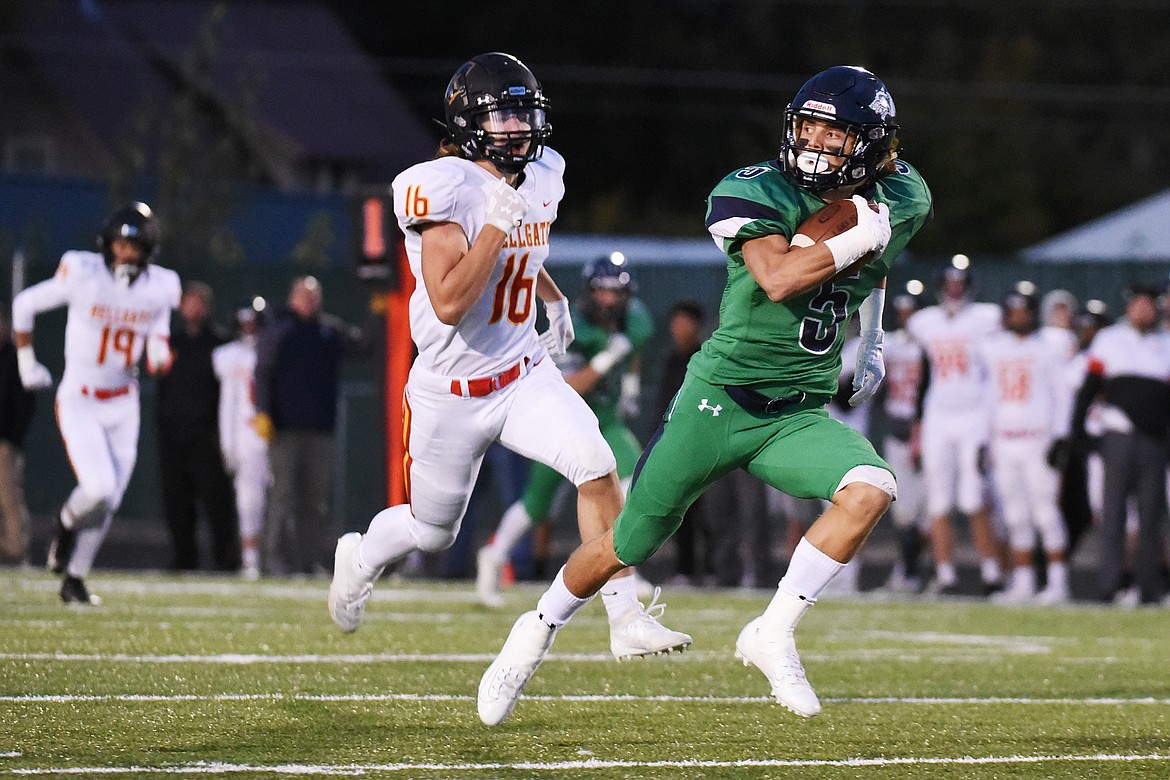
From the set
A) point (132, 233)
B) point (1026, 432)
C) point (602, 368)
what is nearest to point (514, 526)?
point (602, 368)

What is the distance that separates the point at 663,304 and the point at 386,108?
74.7 ft

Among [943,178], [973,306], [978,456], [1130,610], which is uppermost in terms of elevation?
[943,178]

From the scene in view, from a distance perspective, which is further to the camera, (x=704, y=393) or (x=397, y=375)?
(x=397, y=375)

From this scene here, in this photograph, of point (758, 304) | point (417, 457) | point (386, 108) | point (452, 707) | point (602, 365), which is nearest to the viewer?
point (758, 304)

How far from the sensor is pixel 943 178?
4081 cm

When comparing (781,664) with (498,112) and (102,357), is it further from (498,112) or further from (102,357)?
(102,357)

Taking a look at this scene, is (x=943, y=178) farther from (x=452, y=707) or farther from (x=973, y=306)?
(x=452, y=707)

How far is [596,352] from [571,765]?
6.50 meters

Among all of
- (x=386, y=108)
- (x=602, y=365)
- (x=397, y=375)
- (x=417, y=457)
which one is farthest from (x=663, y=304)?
(x=386, y=108)

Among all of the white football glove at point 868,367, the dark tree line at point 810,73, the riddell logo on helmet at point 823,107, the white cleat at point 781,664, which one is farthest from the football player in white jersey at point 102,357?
the dark tree line at point 810,73

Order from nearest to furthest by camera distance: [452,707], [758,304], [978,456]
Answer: [758,304], [452,707], [978,456]

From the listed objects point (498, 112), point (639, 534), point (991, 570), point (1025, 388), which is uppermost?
point (498, 112)

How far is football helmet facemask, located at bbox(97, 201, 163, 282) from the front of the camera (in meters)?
9.63

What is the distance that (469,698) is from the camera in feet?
20.8
